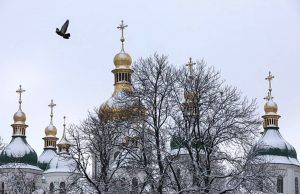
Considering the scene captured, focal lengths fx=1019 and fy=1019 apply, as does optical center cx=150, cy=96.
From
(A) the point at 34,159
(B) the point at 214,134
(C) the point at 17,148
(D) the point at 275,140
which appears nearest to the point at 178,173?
(B) the point at 214,134

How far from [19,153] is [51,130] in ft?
19.6

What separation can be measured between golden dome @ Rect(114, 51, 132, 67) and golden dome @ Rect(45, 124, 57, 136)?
46.3 feet

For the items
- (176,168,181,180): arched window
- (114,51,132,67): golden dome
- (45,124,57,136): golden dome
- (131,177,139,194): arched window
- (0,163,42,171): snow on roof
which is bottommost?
(131,177,139,194): arched window

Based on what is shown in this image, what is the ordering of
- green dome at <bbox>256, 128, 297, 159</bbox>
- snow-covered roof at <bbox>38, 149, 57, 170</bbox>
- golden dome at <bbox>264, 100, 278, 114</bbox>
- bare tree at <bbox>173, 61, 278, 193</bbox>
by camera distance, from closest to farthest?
bare tree at <bbox>173, 61, 278, 193</bbox> → green dome at <bbox>256, 128, 297, 159</bbox> → golden dome at <bbox>264, 100, 278, 114</bbox> → snow-covered roof at <bbox>38, 149, 57, 170</bbox>

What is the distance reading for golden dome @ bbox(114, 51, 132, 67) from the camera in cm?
7000

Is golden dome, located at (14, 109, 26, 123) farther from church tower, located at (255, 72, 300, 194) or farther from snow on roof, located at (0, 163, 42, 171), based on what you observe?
church tower, located at (255, 72, 300, 194)

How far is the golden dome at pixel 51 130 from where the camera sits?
82.2 meters

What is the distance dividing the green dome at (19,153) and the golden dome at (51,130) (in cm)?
329

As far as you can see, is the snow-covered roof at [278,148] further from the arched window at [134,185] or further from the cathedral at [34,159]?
the arched window at [134,185]

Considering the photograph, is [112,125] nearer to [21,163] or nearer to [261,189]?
[261,189]

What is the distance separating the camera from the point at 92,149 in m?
42.6

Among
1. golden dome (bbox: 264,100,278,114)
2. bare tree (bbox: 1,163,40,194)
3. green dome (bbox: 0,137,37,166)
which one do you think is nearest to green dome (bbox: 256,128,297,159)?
golden dome (bbox: 264,100,278,114)

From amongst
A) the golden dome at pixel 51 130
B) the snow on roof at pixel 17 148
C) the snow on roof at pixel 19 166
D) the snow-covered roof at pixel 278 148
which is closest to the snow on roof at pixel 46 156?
the golden dome at pixel 51 130

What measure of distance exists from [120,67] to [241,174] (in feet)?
110
